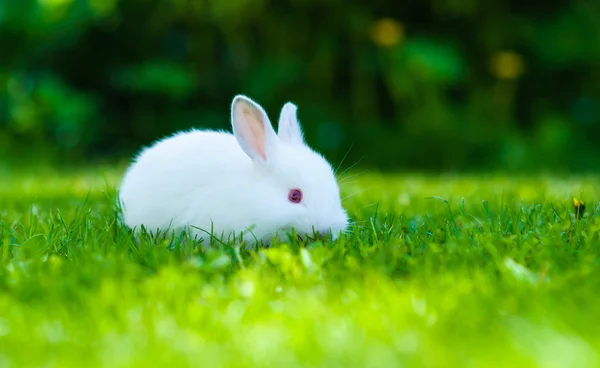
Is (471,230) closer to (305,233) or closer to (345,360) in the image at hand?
(305,233)


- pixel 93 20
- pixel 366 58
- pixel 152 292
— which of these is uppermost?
pixel 93 20

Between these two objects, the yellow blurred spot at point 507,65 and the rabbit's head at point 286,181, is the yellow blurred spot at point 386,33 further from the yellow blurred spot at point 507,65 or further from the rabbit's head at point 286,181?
the rabbit's head at point 286,181

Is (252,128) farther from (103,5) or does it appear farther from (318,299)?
(103,5)

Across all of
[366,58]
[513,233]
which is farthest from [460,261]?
[366,58]

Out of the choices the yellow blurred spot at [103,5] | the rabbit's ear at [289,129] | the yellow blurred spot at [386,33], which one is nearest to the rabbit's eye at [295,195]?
the rabbit's ear at [289,129]

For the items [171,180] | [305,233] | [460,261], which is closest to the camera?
[460,261]

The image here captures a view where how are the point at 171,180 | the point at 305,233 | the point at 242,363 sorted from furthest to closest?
1. the point at 171,180
2. the point at 305,233
3. the point at 242,363

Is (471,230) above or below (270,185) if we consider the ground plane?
below

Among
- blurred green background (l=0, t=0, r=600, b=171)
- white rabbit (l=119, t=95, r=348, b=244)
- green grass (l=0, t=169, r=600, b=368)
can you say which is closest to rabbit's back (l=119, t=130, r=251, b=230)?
white rabbit (l=119, t=95, r=348, b=244)
